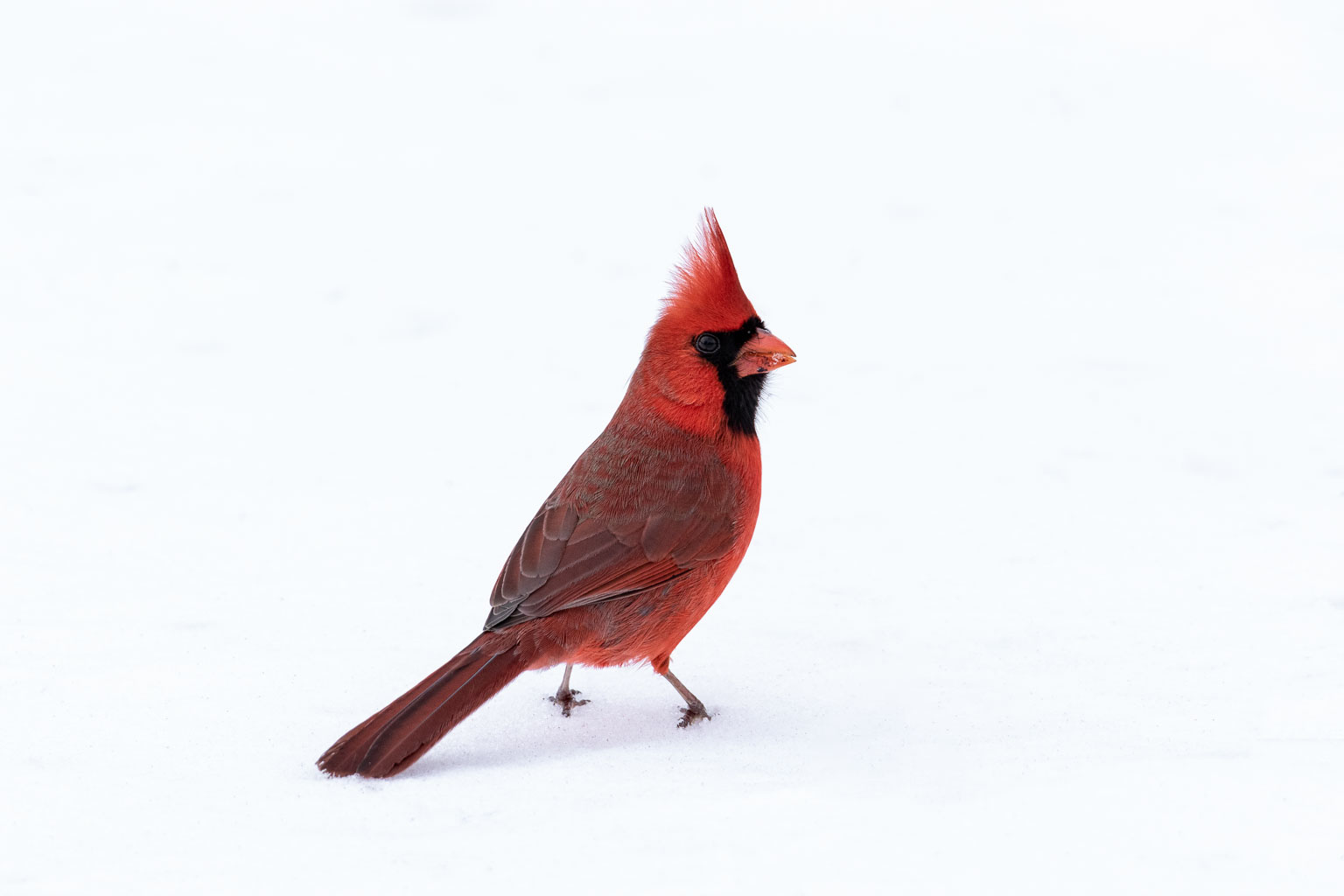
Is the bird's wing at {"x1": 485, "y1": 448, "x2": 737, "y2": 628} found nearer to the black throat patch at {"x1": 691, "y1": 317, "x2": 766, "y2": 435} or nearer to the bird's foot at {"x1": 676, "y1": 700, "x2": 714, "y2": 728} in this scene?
the black throat patch at {"x1": 691, "y1": 317, "x2": 766, "y2": 435}

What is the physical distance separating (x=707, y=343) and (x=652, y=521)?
0.45 meters

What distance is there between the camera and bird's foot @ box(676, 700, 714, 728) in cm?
338

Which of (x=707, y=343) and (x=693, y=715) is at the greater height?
(x=707, y=343)

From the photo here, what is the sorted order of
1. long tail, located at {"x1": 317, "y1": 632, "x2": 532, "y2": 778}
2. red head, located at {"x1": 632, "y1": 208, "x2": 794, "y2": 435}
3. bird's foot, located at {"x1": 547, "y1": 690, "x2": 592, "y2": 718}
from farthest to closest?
bird's foot, located at {"x1": 547, "y1": 690, "x2": 592, "y2": 718} < red head, located at {"x1": 632, "y1": 208, "x2": 794, "y2": 435} < long tail, located at {"x1": 317, "y1": 632, "x2": 532, "y2": 778}

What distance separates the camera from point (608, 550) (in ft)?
10.7

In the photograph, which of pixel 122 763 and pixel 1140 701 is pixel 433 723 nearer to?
pixel 122 763

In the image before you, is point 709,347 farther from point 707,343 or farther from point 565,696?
point 565,696

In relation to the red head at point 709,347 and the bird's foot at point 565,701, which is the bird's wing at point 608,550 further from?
the bird's foot at point 565,701

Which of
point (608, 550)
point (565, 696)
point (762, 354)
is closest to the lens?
point (608, 550)

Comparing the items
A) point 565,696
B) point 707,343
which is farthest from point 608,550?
point 707,343

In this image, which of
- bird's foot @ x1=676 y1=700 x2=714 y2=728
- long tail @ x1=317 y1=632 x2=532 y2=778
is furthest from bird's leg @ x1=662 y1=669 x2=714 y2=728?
long tail @ x1=317 y1=632 x2=532 y2=778

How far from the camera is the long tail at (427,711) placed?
2.88m

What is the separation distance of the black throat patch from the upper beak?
1 centimetres

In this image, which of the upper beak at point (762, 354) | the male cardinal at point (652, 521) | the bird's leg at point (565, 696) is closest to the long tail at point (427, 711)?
the male cardinal at point (652, 521)
